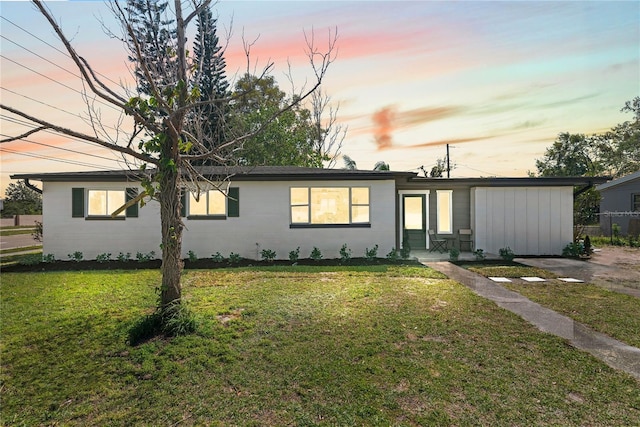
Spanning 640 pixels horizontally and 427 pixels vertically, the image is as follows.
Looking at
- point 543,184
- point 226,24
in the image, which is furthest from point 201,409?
point 543,184

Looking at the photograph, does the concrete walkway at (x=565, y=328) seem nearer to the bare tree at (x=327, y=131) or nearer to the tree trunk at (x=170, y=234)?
the tree trunk at (x=170, y=234)

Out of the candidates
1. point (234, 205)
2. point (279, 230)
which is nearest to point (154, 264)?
point (234, 205)

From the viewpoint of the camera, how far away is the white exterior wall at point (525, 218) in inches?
436

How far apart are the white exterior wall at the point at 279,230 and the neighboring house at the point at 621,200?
48.0 ft

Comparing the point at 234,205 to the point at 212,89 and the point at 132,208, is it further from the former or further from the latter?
the point at 212,89

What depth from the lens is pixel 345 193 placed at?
1045 cm

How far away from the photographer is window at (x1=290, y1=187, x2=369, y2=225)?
10414mm

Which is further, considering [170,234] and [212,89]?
[212,89]

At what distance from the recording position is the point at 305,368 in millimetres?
3344

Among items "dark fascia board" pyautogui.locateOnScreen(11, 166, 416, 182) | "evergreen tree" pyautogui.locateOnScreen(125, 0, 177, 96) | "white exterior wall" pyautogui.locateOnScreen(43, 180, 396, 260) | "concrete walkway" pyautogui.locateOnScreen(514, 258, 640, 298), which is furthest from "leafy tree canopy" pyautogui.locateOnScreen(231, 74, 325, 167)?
"evergreen tree" pyautogui.locateOnScreen(125, 0, 177, 96)

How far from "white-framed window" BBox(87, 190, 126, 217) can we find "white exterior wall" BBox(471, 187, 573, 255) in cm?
1185

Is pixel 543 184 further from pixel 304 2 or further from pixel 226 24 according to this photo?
pixel 226 24

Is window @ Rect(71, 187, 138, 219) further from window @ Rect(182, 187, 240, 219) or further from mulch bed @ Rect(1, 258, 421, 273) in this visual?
window @ Rect(182, 187, 240, 219)

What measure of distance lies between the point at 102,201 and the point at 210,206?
3.49 meters
